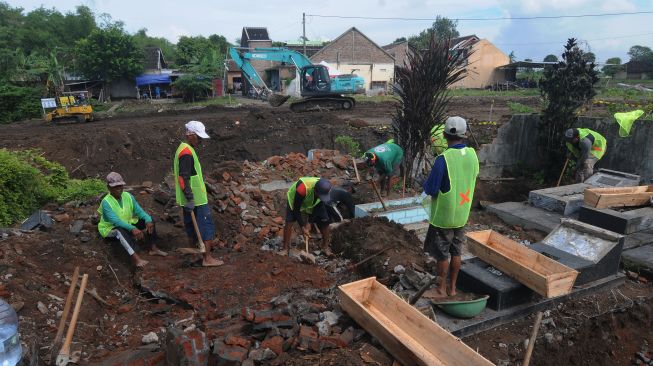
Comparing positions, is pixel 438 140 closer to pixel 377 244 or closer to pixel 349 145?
pixel 377 244

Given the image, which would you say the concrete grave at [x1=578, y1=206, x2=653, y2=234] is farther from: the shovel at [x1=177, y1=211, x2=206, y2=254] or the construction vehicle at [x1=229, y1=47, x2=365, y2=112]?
the construction vehicle at [x1=229, y1=47, x2=365, y2=112]

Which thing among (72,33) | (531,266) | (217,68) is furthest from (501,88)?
(72,33)

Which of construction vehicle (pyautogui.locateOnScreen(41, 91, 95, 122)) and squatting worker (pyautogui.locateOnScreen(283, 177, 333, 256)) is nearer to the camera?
squatting worker (pyautogui.locateOnScreen(283, 177, 333, 256))

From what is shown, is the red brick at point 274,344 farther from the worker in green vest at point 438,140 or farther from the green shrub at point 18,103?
the green shrub at point 18,103

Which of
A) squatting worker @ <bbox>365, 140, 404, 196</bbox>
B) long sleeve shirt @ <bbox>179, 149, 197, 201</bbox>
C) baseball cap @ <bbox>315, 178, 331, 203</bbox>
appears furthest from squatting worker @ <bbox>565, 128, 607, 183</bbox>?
long sleeve shirt @ <bbox>179, 149, 197, 201</bbox>

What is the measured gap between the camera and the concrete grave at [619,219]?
19.1ft

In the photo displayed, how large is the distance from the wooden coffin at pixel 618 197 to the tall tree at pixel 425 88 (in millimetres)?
2783

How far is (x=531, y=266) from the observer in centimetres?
438

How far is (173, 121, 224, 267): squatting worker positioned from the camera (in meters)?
5.13

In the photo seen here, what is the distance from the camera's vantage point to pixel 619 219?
19.2 feet

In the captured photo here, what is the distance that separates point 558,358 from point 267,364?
2.63 metres

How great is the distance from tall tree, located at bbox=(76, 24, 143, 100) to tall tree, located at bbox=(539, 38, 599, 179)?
2707 cm

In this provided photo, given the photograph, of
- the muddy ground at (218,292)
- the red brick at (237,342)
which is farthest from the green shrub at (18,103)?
the red brick at (237,342)

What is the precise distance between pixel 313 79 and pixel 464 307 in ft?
52.6
